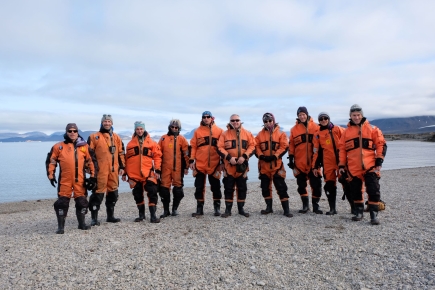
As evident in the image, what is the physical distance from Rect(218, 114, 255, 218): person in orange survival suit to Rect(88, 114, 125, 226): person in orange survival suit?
2.28m

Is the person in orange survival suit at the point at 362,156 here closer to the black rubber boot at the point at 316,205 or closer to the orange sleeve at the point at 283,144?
the black rubber boot at the point at 316,205

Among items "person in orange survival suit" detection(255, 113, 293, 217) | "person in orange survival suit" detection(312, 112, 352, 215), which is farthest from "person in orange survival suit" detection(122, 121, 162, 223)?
"person in orange survival suit" detection(312, 112, 352, 215)

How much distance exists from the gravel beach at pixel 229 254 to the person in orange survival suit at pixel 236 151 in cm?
77

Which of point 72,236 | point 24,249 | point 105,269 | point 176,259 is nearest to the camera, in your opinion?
point 105,269

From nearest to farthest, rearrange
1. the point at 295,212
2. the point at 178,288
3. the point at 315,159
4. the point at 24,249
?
the point at 178,288
the point at 24,249
the point at 315,159
the point at 295,212

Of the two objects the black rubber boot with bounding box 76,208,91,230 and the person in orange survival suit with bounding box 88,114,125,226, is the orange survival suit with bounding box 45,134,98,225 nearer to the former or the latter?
the black rubber boot with bounding box 76,208,91,230

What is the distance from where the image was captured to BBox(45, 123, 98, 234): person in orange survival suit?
6320mm

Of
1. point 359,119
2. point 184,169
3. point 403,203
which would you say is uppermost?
point 359,119

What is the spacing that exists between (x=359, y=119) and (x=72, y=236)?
615cm

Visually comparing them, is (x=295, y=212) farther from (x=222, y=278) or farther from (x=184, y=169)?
(x=222, y=278)

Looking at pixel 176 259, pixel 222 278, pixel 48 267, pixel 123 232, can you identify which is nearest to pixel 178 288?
pixel 222 278

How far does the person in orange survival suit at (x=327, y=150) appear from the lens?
7195 millimetres

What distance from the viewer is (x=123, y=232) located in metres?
6.39

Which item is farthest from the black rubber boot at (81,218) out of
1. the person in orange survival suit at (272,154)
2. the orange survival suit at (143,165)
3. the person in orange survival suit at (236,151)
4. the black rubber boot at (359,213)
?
the black rubber boot at (359,213)
